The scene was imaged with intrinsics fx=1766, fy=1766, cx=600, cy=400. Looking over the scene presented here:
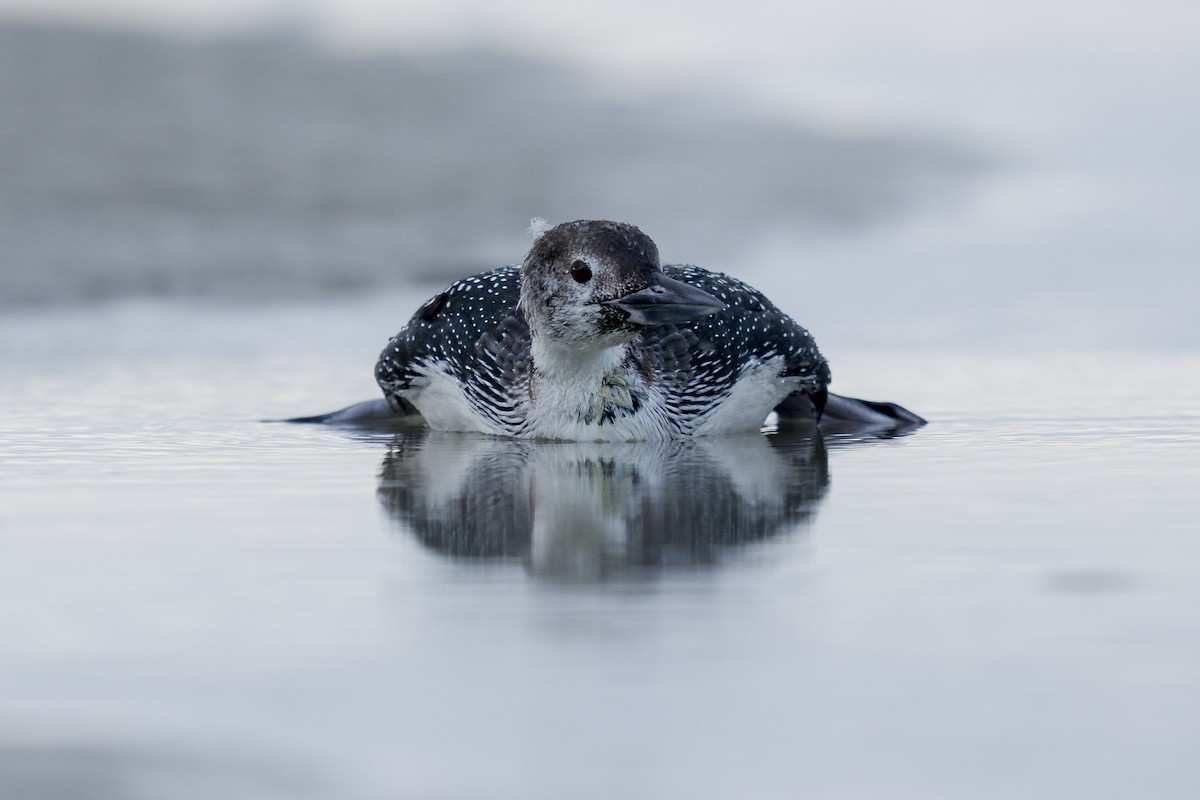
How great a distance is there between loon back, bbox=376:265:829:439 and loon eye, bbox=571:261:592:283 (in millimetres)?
264

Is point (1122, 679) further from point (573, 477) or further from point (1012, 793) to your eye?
point (573, 477)

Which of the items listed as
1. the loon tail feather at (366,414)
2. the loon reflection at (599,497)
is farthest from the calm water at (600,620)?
the loon tail feather at (366,414)

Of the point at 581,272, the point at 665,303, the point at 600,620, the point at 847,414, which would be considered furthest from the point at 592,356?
the point at 600,620

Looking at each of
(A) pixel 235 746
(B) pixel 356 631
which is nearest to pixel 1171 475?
(B) pixel 356 631

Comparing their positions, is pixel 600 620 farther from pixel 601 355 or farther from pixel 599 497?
pixel 601 355

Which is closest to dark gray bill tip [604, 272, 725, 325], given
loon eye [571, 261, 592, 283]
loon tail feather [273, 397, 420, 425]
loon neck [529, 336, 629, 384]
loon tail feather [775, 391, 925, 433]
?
loon eye [571, 261, 592, 283]

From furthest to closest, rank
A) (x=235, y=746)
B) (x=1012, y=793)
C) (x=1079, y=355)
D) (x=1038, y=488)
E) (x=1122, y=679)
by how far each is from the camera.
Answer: (x=1079, y=355), (x=1038, y=488), (x=1122, y=679), (x=235, y=746), (x=1012, y=793)

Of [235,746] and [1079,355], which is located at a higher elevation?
[1079,355]

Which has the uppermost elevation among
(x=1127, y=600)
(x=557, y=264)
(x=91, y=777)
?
(x=557, y=264)

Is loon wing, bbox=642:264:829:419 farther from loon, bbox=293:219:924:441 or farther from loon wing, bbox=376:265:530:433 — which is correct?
loon wing, bbox=376:265:530:433

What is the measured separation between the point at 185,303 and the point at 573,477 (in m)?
7.64

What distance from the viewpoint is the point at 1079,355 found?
10.2m

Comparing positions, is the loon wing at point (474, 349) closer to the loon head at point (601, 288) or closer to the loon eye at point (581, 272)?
the loon head at point (601, 288)

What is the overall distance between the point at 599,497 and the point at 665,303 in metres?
1.21
